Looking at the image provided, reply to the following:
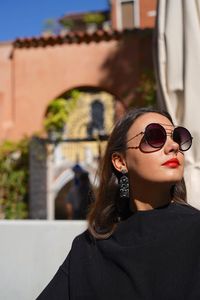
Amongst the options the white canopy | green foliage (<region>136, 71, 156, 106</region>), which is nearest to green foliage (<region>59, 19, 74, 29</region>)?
green foliage (<region>136, 71, 156, 106</region>)

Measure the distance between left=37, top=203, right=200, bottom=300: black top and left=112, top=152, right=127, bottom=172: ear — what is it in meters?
0.16

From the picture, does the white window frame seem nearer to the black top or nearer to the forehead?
the forehead

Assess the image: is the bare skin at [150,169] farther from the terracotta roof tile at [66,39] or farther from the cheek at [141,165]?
the terracotta roof tile at [66,39]

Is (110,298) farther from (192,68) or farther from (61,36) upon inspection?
(61,36)

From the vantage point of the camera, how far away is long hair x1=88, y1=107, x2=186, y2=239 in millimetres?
1422

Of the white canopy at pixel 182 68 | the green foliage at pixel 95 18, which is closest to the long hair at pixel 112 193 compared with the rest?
the white canopy at pixel 182 68

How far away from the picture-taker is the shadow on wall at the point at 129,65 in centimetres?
930

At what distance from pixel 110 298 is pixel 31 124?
884 cm

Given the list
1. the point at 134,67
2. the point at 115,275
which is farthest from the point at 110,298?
the point at 134,67

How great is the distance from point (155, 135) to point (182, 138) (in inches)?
3.9

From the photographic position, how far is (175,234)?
4.02 feet

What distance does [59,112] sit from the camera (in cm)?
985

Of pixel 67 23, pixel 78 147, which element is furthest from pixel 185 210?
pixel 67 23

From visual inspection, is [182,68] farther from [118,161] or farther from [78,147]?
[78,147]
